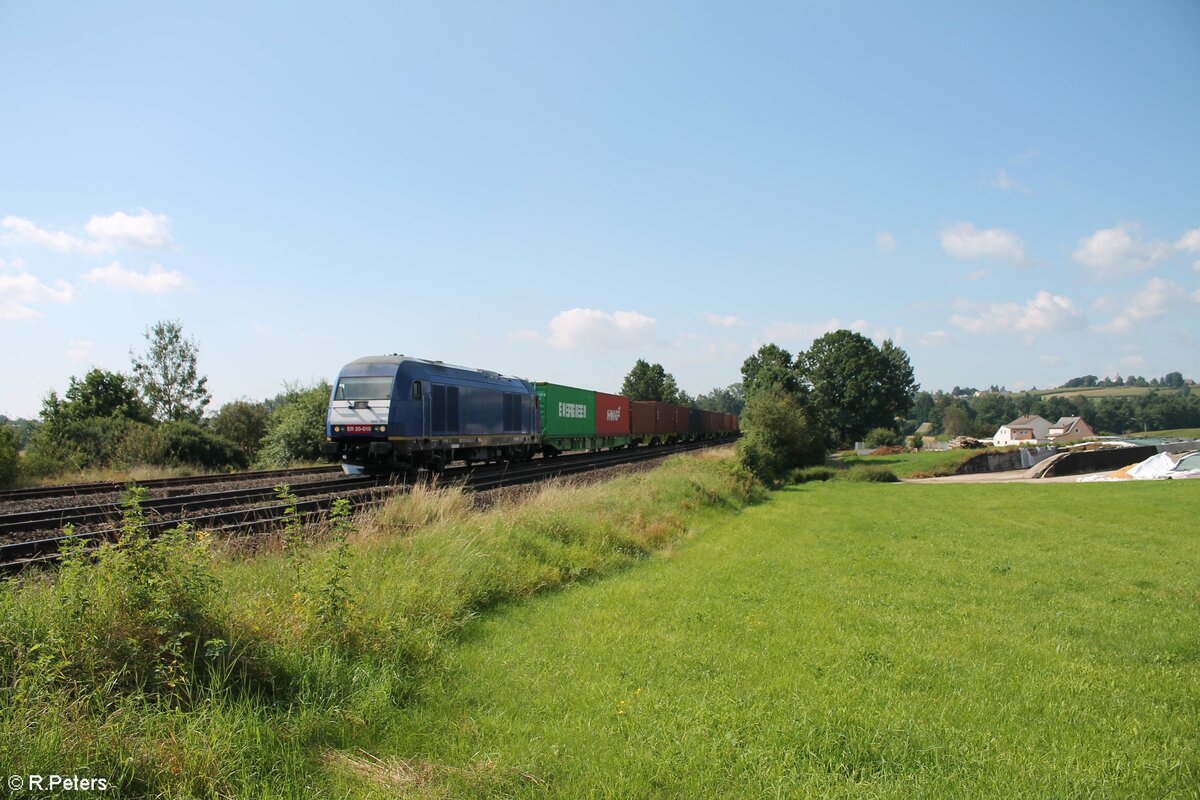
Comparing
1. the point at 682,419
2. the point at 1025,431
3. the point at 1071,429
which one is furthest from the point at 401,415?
the point at 1071,429

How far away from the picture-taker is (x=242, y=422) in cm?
4475

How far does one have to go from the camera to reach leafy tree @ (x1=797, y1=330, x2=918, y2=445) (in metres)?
81.9

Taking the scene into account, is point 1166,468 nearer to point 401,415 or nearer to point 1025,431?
point 401,415

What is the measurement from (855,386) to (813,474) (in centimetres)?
4416

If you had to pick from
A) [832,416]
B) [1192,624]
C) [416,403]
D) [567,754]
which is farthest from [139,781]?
[832,416]

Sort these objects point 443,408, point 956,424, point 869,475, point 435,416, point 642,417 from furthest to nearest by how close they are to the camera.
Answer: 1. point 956,424
2. point 642,417
3. point 869,475
4. point 443,408
5. point 435,416

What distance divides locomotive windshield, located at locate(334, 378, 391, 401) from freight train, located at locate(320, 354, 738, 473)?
27 mm

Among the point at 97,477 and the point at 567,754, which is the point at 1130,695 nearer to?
the point at 567,754

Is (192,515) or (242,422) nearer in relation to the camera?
(192,515)

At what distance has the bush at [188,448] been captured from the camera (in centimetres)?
2492

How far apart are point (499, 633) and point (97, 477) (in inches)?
754

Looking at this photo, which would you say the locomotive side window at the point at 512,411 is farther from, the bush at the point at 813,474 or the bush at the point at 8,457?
the bush at the point at 813,474

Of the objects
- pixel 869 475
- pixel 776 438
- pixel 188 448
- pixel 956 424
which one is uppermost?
pixel 188 448

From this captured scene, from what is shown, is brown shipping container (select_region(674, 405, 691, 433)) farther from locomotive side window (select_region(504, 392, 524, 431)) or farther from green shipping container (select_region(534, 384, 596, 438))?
locomotive side window (select_region(504, 392, 524, 431))
